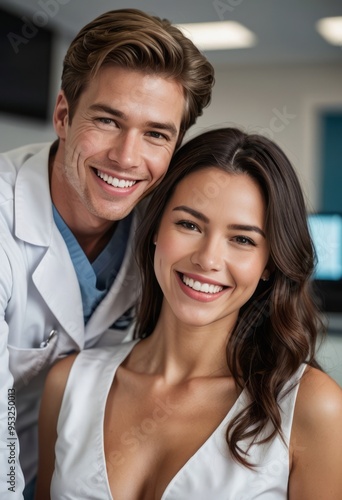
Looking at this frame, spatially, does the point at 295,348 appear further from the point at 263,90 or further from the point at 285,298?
the point at 263,90

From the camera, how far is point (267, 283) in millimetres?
1606

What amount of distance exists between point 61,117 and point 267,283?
0.64m

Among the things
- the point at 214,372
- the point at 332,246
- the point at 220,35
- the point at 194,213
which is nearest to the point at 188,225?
the point at 194,213

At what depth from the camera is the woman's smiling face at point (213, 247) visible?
146 centimetres

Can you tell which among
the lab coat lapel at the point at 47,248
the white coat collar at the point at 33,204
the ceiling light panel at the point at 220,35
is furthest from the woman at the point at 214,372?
the ceiling light panel at the point at 220,35

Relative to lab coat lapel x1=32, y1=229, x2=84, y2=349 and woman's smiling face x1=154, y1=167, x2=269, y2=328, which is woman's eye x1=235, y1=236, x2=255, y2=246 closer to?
woman's smiling face x1=154, y1=167, x2=269, y2=328

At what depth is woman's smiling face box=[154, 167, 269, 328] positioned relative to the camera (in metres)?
1.46

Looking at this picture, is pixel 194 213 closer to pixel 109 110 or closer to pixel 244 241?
pixel 244 241

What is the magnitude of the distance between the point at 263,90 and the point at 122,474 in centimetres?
648

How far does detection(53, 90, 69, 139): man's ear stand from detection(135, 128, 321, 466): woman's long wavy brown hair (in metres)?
0.30

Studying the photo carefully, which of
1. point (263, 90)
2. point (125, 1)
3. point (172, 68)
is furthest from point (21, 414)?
point (263, 90)

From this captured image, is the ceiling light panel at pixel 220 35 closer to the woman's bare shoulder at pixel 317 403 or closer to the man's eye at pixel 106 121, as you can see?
the man's eye at pixel 106 121

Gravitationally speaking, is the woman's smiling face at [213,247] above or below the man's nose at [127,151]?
below

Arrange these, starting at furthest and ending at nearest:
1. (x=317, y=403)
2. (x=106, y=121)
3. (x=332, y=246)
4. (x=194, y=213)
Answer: (x=332, y=246) < (x=106, y=121) < (x=194, y=213) < (x=317, y=403)
